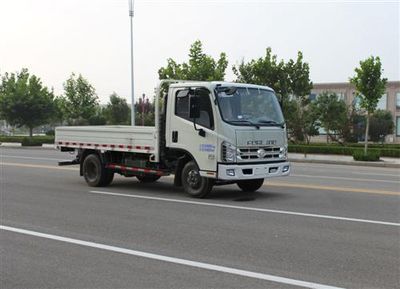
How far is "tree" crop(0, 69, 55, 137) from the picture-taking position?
146 ft

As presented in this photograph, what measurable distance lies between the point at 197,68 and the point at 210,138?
24109 millimetres

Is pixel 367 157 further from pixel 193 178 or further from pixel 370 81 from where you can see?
pixel 193 178

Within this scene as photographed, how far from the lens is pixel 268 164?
436 inches

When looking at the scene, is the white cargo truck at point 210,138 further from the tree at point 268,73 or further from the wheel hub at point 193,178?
the tree at point 268,73

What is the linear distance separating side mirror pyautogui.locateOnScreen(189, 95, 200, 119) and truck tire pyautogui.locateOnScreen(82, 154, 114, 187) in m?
3.65

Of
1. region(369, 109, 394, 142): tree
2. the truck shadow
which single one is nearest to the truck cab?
the truck shadow

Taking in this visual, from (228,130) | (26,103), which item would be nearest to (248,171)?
(228,130)

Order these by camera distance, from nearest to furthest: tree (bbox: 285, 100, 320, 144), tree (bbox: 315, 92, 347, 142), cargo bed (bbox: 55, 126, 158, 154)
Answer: cargo bed (bbox: 55, 126, 158, 154)
tree (bbox: 285, 100, 320, 144)
tree (bbox: 315, 92, 347, 142)

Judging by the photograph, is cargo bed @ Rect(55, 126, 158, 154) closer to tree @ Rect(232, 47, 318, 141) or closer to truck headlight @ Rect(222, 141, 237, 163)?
truck headlight @ Rect(222, 141, 237, 163)

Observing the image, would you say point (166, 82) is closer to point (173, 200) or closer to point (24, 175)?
point (173, 200)

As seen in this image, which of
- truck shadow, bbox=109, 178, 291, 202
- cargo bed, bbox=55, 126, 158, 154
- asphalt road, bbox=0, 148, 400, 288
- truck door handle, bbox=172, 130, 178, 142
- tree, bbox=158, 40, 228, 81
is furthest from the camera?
tree, bbox=158, 40, 228, 81

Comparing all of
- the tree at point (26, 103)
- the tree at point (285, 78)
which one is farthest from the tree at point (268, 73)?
the tree at point (26, 103)

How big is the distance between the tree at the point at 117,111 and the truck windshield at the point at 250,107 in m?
46.9

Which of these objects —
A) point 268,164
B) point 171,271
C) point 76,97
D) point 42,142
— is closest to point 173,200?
point 268,164
